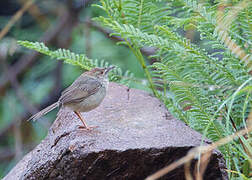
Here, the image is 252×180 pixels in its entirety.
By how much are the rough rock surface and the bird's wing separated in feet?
1.09

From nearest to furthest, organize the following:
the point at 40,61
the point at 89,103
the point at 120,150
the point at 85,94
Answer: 1. the point at 120,150
2. the point at 89,103
3. the point at 85,94
4. the point at 40,61

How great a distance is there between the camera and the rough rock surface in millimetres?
3188

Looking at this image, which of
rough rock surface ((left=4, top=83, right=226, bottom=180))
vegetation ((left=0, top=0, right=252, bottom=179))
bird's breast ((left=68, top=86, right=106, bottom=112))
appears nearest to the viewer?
rough rock surface ((left=4, top=83, right=226, bottom=180))

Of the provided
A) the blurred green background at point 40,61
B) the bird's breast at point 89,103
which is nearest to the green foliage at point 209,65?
the bird's breast at point 89,103

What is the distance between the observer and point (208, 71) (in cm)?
398

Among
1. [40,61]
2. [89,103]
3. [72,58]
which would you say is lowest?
[40,61]

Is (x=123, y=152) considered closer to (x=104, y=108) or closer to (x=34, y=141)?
(x=104, y=108)

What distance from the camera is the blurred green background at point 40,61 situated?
7301 mm

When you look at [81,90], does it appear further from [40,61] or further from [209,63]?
[40,61]

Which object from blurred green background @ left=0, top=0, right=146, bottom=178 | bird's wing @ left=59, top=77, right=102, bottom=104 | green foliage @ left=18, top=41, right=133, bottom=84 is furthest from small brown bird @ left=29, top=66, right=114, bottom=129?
blurred green background @ left=0, top=0, right=146, bottom=178

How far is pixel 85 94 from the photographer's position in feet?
14.1

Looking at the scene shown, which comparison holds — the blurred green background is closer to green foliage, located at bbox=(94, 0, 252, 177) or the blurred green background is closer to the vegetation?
the vegetation

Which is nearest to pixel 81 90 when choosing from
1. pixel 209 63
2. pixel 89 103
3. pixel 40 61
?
pixel 89 103

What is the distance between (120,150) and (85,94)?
126 cm
